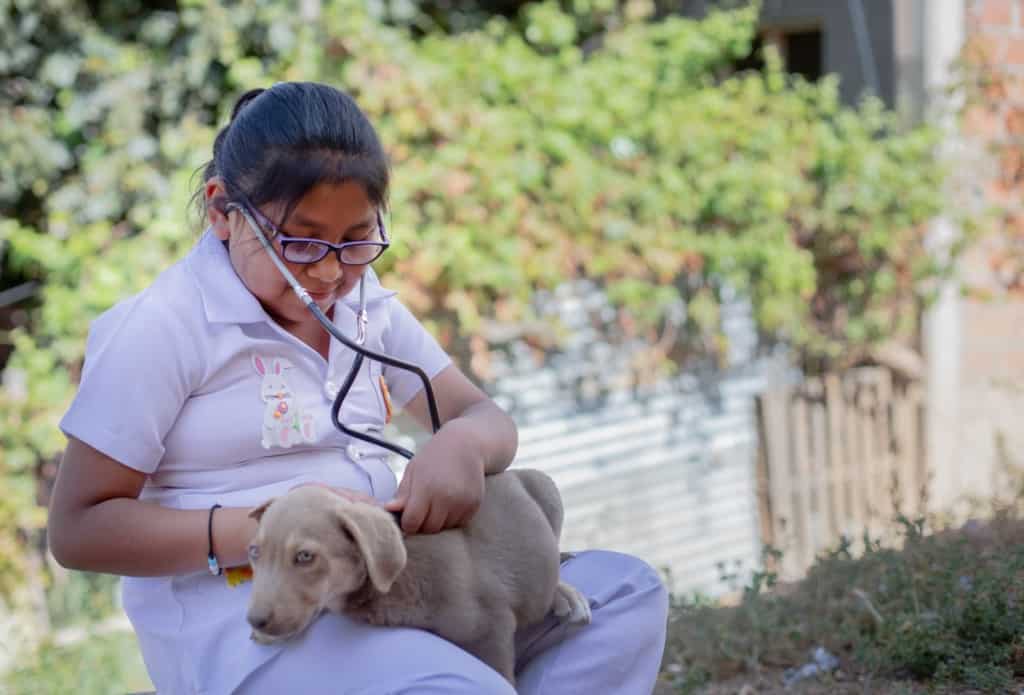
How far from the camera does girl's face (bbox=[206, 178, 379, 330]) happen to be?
6.78 ft

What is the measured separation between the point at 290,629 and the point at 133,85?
495cm

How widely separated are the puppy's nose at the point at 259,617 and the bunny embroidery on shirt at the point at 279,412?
392 millimetres

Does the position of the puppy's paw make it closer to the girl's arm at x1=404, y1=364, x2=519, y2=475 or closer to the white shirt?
the girl's arm at x1=404, y1=364, x2=519, y2=475

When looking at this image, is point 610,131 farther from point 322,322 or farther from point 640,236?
point 322,322

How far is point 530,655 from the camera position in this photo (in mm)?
2193

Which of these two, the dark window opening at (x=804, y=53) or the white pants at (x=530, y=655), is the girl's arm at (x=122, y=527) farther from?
the dark window opening at (x=804, y=53)

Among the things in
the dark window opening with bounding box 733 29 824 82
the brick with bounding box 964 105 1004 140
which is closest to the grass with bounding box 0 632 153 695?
the brick with bounding box 964 105 1004 140

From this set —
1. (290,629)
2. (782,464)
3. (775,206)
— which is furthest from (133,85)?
(290,629)

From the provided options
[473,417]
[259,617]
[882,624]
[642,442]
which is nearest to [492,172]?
[642,442]

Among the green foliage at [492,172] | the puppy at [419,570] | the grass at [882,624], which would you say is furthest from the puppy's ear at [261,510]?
the green foliage at [492,172]

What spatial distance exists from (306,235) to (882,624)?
6.06ft

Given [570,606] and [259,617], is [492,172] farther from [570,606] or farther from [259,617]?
[259,617]

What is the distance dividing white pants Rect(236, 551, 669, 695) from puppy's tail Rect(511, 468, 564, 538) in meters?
0.17

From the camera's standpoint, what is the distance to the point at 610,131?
595cm
